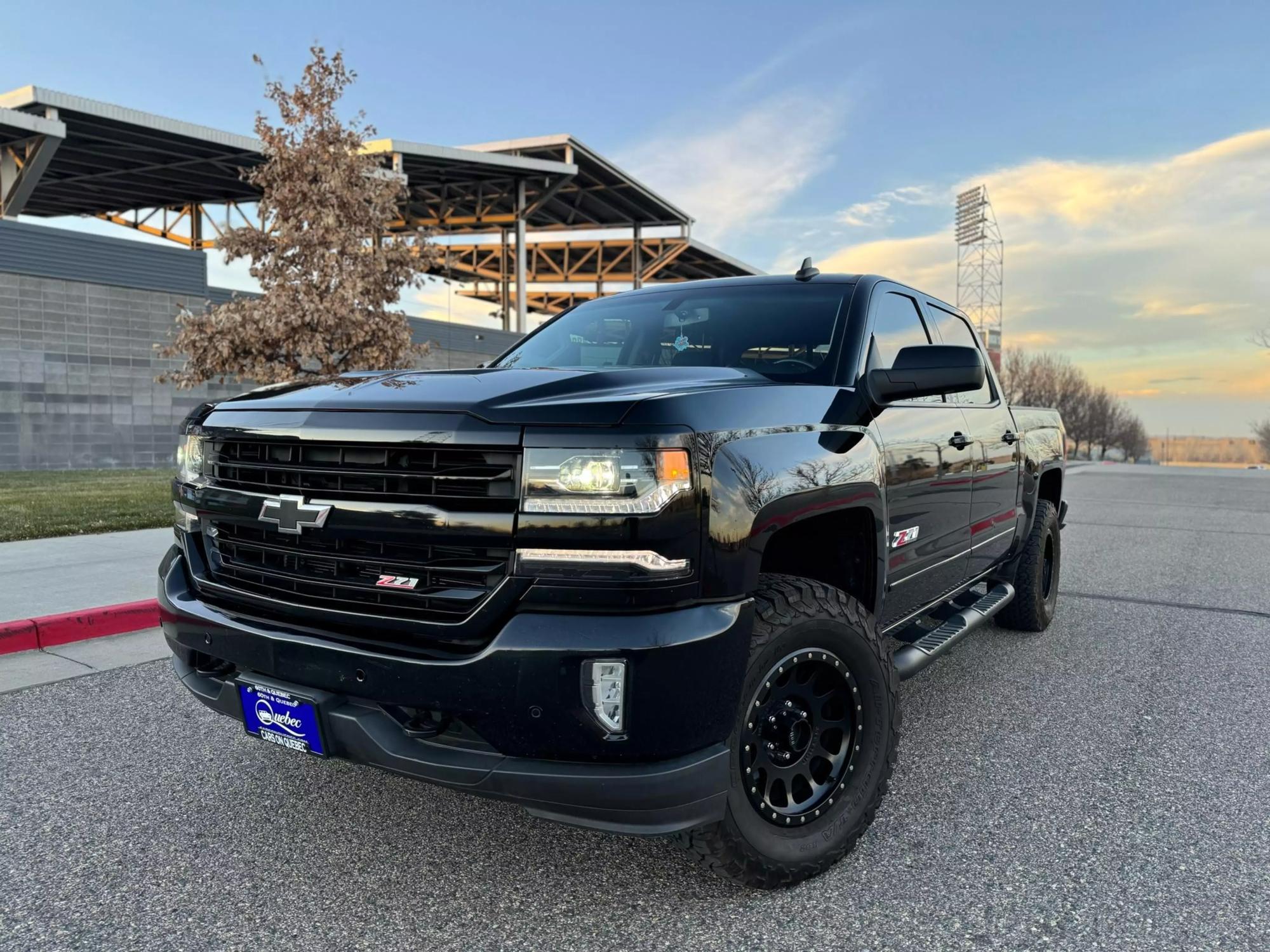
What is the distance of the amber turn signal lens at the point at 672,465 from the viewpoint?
7.09 ft

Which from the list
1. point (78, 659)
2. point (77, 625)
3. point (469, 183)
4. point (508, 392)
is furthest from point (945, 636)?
point (469, 183)

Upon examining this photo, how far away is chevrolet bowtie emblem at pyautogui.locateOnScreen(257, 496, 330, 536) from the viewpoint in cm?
245

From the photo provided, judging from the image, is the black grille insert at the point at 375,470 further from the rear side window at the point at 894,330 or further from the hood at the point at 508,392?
the rear side window at the point at 894,330

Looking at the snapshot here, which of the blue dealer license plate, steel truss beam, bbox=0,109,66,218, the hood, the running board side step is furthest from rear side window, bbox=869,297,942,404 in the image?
steel truss beam, bbox=0,109,66,218

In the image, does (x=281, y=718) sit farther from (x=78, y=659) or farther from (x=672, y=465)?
(x=78, y=659)

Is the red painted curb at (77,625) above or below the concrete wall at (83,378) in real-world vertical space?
below

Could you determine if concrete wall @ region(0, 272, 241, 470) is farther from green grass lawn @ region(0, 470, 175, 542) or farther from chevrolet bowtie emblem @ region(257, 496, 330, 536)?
chevrolet bowtie emblem @ region(257, 496, 330, 536)

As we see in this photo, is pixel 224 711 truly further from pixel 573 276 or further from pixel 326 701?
pixel 573 276

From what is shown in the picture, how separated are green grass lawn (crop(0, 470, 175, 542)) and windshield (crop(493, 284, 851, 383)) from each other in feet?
14.0

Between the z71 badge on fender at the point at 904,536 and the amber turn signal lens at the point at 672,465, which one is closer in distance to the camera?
the amber turn signal lens at the point at 672,465

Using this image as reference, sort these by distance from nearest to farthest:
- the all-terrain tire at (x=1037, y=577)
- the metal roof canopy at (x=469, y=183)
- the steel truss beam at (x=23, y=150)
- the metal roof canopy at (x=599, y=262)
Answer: the all-terrain tire at (x=1037, y=577)
the steel truss beam at (x=23, y=150)
the metal roof canopy at (x=469, y=183)
the metal roof canopy at (x=599, y=262)

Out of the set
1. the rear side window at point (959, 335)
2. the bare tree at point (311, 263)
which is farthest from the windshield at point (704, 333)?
the bare tree at point (311, 263)

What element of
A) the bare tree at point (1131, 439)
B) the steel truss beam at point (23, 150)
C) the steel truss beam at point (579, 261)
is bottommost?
the bare tree at point (1131, 439)

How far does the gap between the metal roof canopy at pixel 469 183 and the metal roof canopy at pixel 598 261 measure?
195 inches
